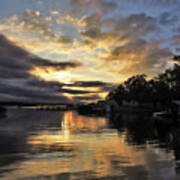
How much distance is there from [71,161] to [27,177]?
3.40 m

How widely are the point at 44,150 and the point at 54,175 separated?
6251 mm

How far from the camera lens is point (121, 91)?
487 ft

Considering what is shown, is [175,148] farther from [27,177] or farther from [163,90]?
[163,90]

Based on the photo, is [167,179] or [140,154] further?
[140,154]

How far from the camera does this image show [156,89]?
88438mm

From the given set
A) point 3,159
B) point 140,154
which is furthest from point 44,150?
point 140,154

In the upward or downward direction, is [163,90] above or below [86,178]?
above

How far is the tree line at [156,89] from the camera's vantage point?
230 feet

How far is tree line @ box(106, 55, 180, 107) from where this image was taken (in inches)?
2759

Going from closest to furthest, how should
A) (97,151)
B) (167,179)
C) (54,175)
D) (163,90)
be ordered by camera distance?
(167,179) → (54,175) → (97,151) → (163,90)

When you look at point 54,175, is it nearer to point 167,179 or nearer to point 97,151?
point 167,179

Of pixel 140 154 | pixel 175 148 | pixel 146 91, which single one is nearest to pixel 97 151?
pixel 140 154

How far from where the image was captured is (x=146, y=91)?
104625 millimetres

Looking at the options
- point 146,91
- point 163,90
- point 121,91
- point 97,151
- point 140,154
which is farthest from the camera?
point 121,91
